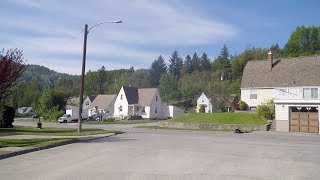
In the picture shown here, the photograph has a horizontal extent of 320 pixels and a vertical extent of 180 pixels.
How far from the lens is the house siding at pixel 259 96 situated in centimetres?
5278

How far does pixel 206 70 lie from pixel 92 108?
8068 cm

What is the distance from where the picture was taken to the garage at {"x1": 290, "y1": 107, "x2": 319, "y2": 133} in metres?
38.9

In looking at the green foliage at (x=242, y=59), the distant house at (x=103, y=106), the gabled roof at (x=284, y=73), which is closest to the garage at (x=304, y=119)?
the gabled roof at (x=284, y=73)

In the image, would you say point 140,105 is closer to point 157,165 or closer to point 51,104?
point 51,104

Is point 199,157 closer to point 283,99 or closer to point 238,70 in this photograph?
point 283,99

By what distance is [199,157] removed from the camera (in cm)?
1611

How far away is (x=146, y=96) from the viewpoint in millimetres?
77000

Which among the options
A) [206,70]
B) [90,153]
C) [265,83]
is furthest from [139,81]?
[90,153]

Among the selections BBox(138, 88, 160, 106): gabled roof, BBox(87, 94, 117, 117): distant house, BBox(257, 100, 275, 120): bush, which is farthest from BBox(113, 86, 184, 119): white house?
BBox(257, 100, 275, 120): bush

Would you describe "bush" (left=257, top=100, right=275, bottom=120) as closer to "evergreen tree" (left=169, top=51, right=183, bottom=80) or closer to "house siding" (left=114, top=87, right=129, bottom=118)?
"house siding" (left=114, top=87, right=129, bottom=118)

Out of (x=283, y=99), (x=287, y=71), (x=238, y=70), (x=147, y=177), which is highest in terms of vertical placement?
(x=238, y=70)

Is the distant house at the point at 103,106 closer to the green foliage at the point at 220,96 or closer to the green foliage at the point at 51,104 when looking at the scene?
the green foliage at the point at 51,104

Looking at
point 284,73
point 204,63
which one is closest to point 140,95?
point 284,73

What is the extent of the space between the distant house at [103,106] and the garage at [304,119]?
151 ft
